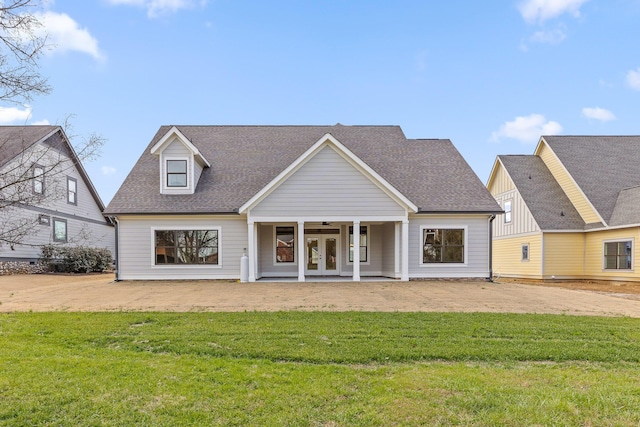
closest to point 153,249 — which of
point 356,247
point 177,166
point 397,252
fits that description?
point 177,166

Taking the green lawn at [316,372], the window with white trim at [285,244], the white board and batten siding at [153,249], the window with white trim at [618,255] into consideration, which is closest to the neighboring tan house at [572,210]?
the window with white trim at [618,255]

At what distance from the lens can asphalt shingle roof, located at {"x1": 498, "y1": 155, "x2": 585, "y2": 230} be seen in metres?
20.3

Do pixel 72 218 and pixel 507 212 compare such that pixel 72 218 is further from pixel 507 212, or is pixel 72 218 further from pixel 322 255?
→ pixel 507 212

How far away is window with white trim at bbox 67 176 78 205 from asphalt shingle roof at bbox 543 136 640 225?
29.9 metres

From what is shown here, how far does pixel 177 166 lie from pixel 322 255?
7536 millimetres

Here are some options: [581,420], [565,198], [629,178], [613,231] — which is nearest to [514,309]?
[581,420]

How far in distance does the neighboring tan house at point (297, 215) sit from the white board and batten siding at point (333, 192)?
4 centimetres

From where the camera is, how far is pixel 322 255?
17516mm

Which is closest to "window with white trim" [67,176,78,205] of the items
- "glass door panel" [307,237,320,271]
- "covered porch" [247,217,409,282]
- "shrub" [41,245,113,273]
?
"shrub" [41,245,113,273]

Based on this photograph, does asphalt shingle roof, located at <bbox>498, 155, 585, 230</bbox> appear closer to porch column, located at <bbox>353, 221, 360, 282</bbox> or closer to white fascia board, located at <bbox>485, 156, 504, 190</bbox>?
white fascia board, located at <bbox>485, 156, 504, 190</bbox>

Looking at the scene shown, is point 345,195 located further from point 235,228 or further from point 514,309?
point 514,309

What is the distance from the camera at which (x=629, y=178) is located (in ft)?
67.7

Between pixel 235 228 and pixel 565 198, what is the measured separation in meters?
18.6

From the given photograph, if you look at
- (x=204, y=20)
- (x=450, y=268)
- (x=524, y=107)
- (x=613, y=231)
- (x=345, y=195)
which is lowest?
(x=450, y=268)
